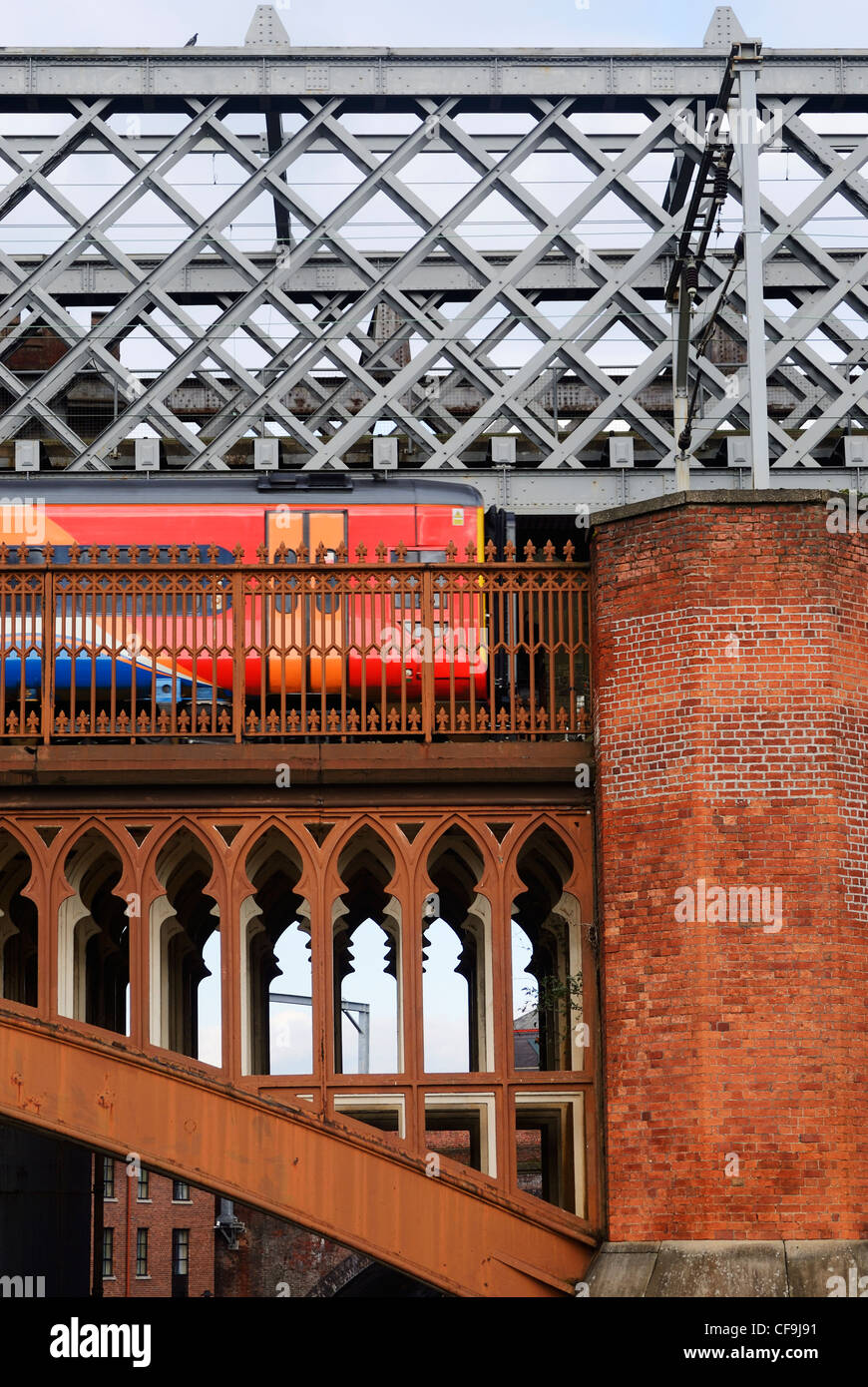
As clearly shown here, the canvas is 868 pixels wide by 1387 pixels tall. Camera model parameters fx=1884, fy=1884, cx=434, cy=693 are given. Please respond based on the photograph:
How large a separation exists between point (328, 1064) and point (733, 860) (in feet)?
10.8

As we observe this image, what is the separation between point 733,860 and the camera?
13.5 meters

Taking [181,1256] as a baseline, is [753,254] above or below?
above

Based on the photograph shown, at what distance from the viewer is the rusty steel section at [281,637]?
14258 millimetres

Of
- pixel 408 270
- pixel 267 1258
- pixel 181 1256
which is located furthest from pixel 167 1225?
pixel 408 270

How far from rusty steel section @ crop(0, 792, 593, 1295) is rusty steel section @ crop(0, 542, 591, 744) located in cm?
69

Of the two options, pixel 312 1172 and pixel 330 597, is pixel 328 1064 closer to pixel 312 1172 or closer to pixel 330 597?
pixel 312 1172

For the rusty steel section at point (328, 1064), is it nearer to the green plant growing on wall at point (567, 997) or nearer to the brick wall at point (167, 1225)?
the green plant growing on wall at point (567, 997)

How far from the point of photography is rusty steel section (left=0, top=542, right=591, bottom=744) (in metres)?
14.3

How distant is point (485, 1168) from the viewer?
1371 centimetres

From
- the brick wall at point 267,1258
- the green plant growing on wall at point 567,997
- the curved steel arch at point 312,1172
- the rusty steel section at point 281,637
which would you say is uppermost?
the rusty steel section at point 281,637

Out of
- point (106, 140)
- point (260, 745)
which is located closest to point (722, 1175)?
point (260, 745)

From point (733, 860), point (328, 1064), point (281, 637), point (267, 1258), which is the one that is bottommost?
point (267, 1258)

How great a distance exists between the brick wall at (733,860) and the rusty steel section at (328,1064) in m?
0.64

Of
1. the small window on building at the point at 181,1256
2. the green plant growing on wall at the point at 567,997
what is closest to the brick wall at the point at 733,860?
the green plant growing on wall at the point at 567,997
